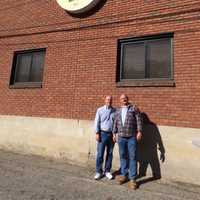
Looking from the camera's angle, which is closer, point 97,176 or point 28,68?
point 97,176

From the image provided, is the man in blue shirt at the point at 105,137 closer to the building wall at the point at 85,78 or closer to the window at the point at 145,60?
the building wall at the point at 85,78

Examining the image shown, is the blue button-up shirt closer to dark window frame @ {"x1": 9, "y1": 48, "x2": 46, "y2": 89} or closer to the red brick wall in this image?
the red brick wall

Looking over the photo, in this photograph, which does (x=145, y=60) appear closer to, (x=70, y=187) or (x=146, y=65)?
(x=146, y=65)

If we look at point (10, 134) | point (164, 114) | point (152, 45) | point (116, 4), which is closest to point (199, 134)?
point (164, 114)

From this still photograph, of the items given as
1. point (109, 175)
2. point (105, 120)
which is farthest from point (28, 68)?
point (109, 175)

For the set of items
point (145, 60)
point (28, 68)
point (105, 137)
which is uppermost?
point (28, 68)

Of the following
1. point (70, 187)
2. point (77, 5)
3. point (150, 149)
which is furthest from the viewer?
point (77, 5)

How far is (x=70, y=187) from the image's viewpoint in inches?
204

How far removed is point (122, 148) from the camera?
18.3 feet

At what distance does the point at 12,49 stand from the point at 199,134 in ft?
22.3

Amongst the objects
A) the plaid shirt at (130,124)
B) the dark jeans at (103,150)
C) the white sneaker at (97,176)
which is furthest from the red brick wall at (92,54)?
the white sneaker at (97,176)

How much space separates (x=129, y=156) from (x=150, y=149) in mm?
778

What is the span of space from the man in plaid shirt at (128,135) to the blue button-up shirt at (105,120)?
0.66ft

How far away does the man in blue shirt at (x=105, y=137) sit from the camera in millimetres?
5859
